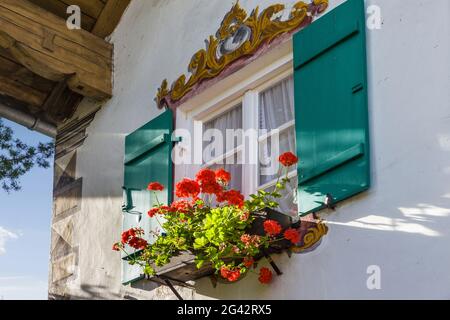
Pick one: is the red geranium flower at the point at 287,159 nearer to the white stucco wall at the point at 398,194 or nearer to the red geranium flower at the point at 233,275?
the white stucco wall at the point at 398,194

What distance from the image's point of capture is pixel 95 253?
658cm

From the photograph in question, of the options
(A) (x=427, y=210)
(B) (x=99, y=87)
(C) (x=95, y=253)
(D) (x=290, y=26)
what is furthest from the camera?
(B) (x=99, y=87)

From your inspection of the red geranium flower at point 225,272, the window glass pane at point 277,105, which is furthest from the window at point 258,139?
the red geranium flower at point 225,272

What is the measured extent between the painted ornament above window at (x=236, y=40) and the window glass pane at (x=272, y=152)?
50cm

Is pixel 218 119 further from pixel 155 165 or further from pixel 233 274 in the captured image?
pixel 233 274

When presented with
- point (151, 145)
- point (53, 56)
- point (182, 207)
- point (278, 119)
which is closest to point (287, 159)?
point (182, 207)

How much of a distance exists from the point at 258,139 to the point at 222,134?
1.28 feet

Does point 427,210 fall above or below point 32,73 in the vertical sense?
below

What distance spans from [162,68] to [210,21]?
50cm

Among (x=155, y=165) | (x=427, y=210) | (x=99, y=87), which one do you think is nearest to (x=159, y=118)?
(x=155, y=165)

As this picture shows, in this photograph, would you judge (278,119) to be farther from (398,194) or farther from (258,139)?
(398,194)

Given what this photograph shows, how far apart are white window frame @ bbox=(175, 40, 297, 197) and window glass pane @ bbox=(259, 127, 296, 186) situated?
27mm

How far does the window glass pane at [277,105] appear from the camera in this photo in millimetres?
5602

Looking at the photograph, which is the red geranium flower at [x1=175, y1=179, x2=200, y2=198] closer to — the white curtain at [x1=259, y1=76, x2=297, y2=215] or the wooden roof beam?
the white curtain at [x1=259, y1=76, x2=297, y2=215]
